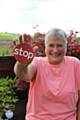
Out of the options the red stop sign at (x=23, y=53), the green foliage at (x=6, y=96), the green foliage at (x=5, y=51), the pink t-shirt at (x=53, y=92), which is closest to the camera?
the red stop sign at (x=23, y=53)

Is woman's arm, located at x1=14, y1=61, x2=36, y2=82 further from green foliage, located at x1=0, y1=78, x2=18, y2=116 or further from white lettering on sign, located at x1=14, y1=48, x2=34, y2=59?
green foliage, located at x1=0, y1=78, x2=18, y2=116

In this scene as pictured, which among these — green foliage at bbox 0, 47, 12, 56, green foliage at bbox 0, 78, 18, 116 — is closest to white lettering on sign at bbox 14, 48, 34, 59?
green foliage at bbox 0, 78, 18, 116

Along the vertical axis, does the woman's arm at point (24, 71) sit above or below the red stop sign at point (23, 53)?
below

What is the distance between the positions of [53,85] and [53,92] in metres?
0.07

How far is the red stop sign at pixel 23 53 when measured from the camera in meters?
2.89

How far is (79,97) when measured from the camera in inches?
131

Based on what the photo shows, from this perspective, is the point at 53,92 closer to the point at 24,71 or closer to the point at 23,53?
the point at 24,71

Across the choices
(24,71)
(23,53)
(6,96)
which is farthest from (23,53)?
(6,96)

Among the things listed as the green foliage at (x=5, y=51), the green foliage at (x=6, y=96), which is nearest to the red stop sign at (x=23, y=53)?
the green foliage at (x=6, y=96)

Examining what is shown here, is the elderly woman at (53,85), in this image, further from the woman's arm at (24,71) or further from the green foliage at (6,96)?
the green foliage at (6,96)

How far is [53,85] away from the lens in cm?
315

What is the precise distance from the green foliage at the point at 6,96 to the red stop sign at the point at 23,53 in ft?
6.55

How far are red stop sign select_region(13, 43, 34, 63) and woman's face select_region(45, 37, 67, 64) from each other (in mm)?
300

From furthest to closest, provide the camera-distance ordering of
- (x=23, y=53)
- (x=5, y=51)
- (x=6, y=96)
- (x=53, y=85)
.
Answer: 1. (x=5, y=51)
2. (x=6, y=96)
3. (x=53, y=85)
4. (x=23, y=53)
